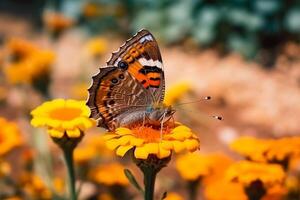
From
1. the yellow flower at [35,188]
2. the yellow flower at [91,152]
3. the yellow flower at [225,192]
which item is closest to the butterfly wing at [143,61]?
the yellow flower at [225,192]

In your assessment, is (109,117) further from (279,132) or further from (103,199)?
(279,132)

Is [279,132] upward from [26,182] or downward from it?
upward

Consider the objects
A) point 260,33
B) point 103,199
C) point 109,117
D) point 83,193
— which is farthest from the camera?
point 260,33

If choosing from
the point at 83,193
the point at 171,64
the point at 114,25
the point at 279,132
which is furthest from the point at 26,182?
the point at 114,25

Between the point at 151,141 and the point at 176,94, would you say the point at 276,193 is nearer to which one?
the point at 151,141

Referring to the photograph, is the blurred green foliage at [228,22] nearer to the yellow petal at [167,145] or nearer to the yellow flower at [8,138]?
the yellow flower at [8,138]
